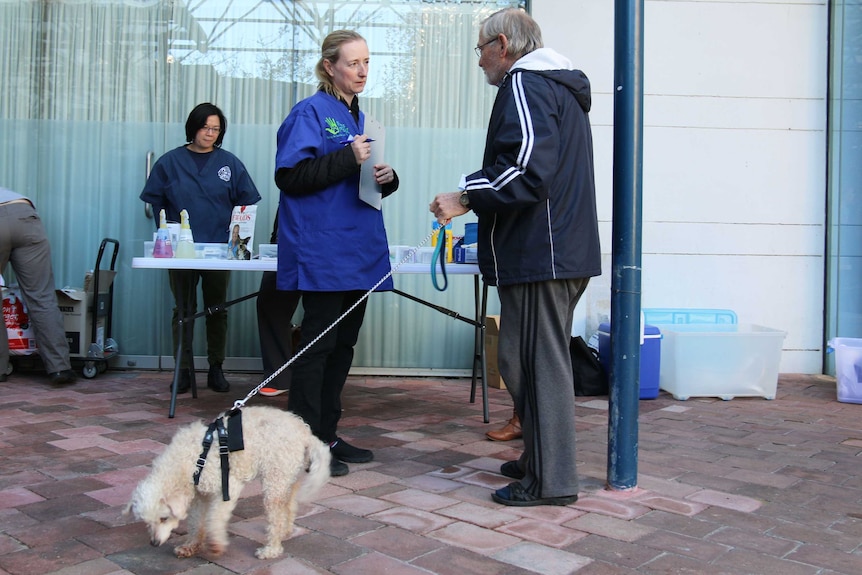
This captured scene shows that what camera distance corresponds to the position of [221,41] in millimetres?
6035

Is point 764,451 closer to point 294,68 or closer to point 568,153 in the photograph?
point 568,153

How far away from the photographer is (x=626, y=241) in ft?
10.0

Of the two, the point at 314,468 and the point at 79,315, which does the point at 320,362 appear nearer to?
the point at 314,468

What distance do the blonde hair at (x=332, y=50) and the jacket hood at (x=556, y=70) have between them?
0.76 meters

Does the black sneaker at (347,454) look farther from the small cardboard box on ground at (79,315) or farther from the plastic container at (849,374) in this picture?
the plastic container at (849,374)

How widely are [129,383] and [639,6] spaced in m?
4.13

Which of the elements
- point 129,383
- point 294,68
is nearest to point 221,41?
point 294,68

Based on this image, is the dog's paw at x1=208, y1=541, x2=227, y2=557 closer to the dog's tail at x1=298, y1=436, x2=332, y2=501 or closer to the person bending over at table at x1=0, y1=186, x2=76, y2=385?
the dog's tail at x1=298, y1=436, x2=332, y2=501

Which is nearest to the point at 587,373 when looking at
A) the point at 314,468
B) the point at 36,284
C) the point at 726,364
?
the point at 726,364

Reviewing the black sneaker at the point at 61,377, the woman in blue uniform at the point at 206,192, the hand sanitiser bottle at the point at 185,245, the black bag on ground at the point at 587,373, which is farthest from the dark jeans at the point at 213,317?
the black bag on ground at the point at 587,373

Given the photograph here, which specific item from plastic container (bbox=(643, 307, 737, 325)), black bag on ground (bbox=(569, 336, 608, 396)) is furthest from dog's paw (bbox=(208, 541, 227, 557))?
plastic container (bbox=(643, 307, 737, 325))

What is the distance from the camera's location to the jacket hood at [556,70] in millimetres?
2836

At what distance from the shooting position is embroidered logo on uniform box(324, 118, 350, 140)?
3.25 m

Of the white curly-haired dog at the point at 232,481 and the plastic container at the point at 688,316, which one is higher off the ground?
the plastic container at the point at 688,316
